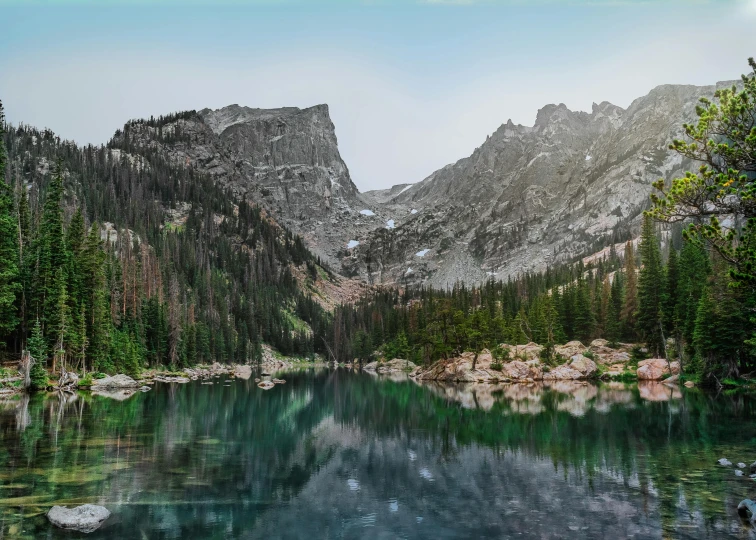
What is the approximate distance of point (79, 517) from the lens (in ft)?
46.6

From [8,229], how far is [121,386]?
67.9ft

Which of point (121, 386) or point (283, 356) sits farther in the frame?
point (283, 356)

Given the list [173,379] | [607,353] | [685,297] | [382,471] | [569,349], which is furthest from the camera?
[569,349]

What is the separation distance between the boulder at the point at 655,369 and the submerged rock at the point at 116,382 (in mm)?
63157

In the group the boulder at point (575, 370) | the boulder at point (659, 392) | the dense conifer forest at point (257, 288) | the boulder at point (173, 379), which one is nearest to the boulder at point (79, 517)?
the dense conifer forest at point (257, 288)

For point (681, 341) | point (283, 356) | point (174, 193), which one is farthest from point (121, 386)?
point (174, 193)

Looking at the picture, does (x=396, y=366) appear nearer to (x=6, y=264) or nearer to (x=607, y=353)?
(x=607, y=353)

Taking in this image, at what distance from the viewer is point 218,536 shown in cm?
1397

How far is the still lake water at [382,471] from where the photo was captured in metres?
14.9

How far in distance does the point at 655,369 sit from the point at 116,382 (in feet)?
216

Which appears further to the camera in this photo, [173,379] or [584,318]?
[584,318]

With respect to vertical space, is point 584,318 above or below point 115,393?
above

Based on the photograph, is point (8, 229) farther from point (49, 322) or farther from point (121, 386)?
point (121, 386)

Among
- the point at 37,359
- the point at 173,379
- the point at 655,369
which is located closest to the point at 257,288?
the point at 173,379
